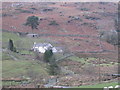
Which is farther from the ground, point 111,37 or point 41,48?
point 111,37

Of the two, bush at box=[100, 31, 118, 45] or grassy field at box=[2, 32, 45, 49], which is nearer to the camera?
grassy field at box=[2, 32, 45, 49]

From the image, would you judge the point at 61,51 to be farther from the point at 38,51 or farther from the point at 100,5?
the point at 100,5

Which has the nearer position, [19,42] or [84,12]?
[19,42]

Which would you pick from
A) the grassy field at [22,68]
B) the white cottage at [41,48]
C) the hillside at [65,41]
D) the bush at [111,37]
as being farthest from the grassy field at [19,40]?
the grassy field at [22,68]

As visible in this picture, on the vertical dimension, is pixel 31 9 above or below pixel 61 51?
above

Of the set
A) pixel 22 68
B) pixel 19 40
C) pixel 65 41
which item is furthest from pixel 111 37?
pixel 22 68

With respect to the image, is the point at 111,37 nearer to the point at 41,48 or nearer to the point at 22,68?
the point at 41,48

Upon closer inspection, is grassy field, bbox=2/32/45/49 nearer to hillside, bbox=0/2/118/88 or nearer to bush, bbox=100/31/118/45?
hillside, bbox=0/2/118/88

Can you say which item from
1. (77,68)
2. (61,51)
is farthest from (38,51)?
(77,68)

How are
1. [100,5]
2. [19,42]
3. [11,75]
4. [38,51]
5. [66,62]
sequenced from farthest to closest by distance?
[100,5] < [19,42] < [38,51] < [66,62] < [11,75]

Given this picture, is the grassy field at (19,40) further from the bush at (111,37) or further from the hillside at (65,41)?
the bush at (111,37)

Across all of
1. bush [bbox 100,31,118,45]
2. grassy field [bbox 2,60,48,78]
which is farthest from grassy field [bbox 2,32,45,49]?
grassy field [bbox 2,60,48,78]
